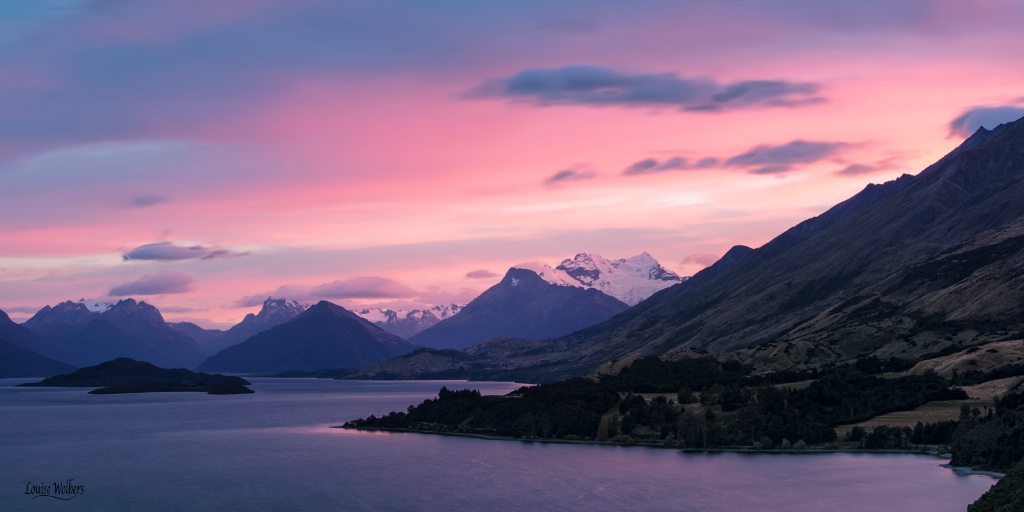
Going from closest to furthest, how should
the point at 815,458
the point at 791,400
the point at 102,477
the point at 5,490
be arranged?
the point at 5,490, the point at 102,477, the point at 815,458, the point at 791,400

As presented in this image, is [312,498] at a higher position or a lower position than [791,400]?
lower

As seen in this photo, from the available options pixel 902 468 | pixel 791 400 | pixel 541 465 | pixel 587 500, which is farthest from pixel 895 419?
pixel 587 500

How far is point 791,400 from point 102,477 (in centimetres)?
12145

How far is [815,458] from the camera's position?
170 metres

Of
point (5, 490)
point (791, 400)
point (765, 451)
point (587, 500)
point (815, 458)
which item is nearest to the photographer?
point (587, 500)

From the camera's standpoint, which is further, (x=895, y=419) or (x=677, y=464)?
(x=895, y=419)

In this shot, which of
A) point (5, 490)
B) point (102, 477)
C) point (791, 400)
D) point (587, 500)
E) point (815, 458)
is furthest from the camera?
point (791, 400)

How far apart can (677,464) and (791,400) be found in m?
41.4

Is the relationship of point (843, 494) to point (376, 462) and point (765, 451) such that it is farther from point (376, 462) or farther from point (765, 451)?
point (376, 462)

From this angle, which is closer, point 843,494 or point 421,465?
point 843,494

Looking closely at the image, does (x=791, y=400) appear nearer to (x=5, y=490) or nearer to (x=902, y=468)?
(x=902, y=468)

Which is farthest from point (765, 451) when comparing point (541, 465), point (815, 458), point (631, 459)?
point (541, 465)

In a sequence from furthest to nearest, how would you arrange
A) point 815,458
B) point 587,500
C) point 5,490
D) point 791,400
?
1. point 791,400
2. point 815,458
3. point 5,490
4. point 587,500

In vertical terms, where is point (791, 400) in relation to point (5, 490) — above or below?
above
